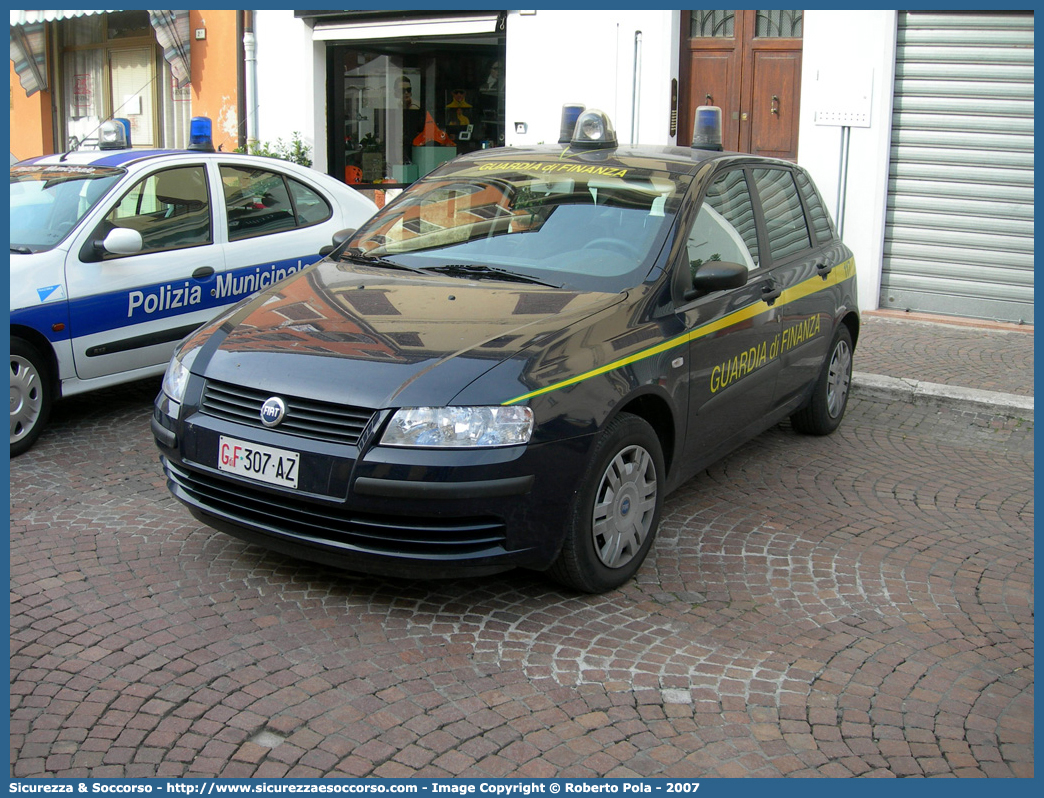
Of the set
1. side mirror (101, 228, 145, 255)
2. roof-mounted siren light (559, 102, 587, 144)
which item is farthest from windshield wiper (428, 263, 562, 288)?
side mirror (101, 228, 145, 255)

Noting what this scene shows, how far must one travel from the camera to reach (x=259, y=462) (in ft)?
12.7

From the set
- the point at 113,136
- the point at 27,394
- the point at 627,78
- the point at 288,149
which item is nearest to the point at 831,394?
the point at 27,394

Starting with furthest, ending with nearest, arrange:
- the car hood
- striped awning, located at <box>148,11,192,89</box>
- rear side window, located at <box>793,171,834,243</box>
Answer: striped awning, located at <box>148,11,192,89</box> < rear side window, located at <box>793,171,834,243</box> < the car hood

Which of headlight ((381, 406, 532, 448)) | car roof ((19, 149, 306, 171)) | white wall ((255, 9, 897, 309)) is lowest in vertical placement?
headlight ((381, 406, 532, 448))

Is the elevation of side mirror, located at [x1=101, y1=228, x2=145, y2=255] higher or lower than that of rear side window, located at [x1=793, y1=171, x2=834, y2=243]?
lower

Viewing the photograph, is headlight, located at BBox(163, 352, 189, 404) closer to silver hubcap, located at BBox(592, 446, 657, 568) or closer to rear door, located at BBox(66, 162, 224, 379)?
silver hubcap, located at BBox(592, 446, 657, 568)

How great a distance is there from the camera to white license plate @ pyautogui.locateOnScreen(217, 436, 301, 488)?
12.5 feet

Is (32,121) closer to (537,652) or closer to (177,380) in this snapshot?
(177,380)

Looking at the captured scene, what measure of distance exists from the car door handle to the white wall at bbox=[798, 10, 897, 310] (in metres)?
5.58

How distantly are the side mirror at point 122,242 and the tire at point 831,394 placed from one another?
13.2ft

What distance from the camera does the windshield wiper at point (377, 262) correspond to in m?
4.97

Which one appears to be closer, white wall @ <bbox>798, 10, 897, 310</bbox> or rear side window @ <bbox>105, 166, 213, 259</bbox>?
rear side window @ <bbox>105, 166, 213, 259</bbox>

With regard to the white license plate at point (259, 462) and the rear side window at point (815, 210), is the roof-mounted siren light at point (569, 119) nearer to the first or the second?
the rear side window at point (815, 210)
